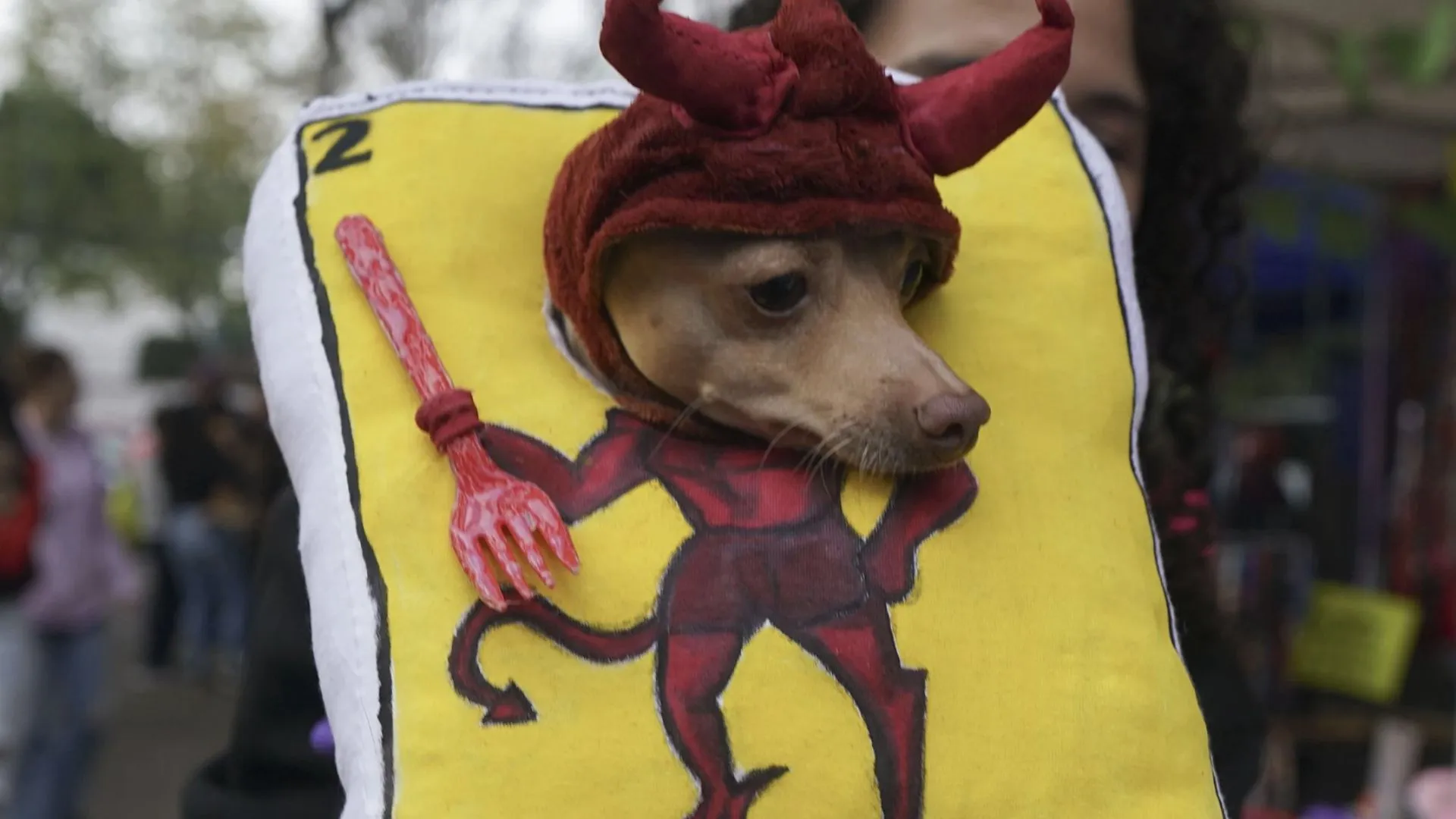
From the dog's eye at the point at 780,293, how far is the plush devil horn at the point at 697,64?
0.09m

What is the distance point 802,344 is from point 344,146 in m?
0.41

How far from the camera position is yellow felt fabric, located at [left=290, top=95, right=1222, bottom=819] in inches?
27.2

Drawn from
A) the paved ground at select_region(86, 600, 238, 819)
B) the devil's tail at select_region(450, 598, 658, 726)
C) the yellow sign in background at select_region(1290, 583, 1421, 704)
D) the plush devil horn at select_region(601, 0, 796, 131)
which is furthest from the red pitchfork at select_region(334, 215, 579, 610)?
the paved ground at select_region(86, 600, 238, 819)

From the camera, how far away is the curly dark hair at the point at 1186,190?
48.4 inches

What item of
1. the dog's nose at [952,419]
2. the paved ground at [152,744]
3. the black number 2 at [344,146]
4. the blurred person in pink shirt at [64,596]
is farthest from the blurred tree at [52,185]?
the dog's nose at [952,419]

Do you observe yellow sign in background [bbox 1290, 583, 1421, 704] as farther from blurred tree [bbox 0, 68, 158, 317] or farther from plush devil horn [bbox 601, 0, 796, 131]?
blurred tree [bbox 0, 68, 158, 317]

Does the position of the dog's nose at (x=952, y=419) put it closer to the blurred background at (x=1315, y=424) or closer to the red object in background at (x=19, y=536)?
the blurred background at (x=1315, y=424)

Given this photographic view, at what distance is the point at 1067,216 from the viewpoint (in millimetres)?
965

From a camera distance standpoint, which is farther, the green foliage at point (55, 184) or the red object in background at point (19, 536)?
the green foliage at point (55, 184)

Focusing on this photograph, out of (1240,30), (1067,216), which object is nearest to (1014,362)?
(1067,216)

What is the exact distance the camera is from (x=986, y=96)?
0.79 metres

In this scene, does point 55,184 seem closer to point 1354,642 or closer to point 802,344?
point 1354,642

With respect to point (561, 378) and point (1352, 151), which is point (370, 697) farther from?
point (1352, 151)

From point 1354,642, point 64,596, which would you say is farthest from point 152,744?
point 1354,642
